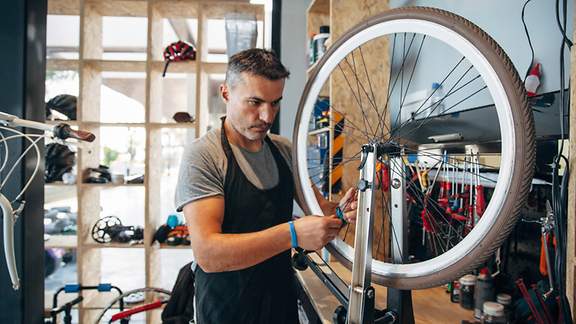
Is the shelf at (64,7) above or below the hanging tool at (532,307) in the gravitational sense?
above

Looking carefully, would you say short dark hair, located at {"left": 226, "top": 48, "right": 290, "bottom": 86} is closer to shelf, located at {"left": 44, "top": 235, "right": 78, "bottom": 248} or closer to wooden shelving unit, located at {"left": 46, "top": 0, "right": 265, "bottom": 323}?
wooden shelving unit, located at {"left": 46, "top": 0, "right": 265, "bottom": 323}

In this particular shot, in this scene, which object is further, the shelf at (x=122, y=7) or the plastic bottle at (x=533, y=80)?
→ the shelf at (x=122, y=7)

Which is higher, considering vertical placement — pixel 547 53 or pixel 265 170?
pixel 547 53

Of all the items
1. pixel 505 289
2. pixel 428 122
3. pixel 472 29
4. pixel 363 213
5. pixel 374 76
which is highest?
pixel 374 76

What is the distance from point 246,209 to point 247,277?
0.23 m

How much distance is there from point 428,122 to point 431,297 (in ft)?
2.19

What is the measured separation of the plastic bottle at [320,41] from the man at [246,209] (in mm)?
945

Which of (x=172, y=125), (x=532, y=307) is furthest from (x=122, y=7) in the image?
(x=532, y=307)

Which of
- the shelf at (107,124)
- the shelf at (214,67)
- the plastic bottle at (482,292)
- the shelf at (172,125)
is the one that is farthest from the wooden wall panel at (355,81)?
the shelf at (107,124)

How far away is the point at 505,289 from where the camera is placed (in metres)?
1.11

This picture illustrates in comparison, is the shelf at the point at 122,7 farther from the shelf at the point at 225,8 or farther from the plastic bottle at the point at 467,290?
the plastic bottle at the point at 467,290

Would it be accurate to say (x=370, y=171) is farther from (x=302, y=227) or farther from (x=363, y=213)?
(x=302, y=227)

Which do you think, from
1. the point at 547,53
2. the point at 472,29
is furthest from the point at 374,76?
the point at 472,29

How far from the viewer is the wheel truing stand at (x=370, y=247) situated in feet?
2.48
